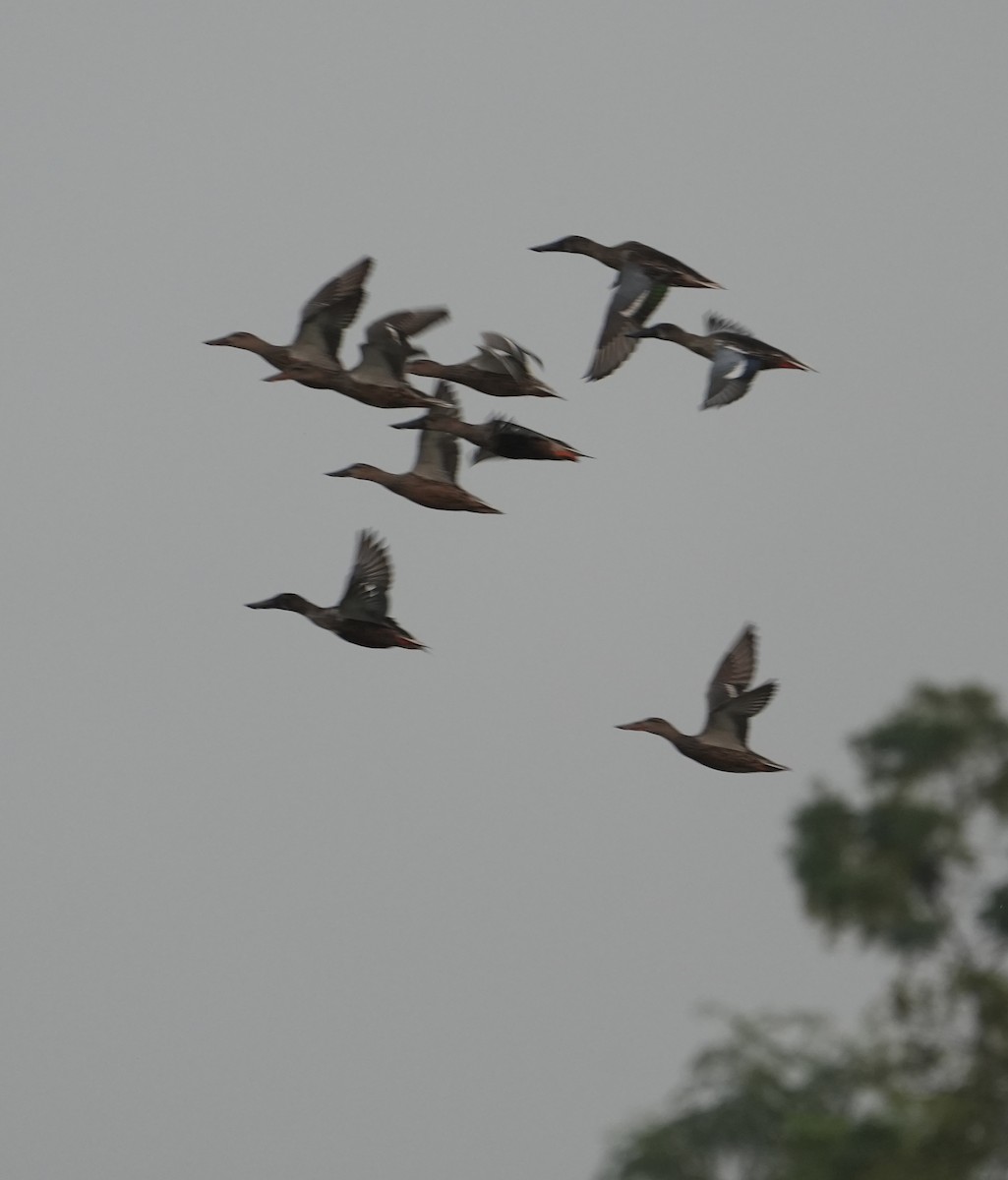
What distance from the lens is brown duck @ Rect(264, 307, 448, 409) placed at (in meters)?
19.5

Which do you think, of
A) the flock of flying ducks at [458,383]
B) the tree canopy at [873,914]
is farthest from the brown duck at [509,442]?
the tree canopy at [873,914]

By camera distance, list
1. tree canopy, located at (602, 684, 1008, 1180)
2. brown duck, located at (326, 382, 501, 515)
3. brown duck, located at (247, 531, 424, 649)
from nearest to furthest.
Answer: brown duck, located at (247, 531, 424, 649), brown duck, located at (326, 382, 501, 515), tree canopy, located at (602, 684, 1008, 1180)

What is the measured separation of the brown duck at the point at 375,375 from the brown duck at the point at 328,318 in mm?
64

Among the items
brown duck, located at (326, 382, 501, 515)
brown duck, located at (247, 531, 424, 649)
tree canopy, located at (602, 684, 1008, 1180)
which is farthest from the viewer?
tree canopy, located at (602, 684, 1008, 1180)

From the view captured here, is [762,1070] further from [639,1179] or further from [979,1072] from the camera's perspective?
[979,1072]

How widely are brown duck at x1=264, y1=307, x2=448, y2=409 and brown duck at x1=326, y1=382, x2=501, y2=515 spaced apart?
999 mm

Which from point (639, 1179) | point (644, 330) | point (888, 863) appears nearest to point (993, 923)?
point (888, 863)

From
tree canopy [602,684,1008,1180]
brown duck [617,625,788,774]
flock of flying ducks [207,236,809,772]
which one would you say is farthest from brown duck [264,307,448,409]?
tree canopy [602,684,1008,1180]

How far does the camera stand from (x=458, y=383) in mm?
20703

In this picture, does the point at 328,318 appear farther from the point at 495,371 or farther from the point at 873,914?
the point at 873,914

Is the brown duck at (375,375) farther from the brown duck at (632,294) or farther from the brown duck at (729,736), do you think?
the brown duck at (729,736)

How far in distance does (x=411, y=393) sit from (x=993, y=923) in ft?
124

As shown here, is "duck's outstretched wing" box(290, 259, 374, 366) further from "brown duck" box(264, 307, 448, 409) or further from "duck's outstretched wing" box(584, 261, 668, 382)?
"duck's outstretched wing" box(584, 261, 668, 382)

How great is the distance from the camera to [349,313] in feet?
Answer: 64.3
